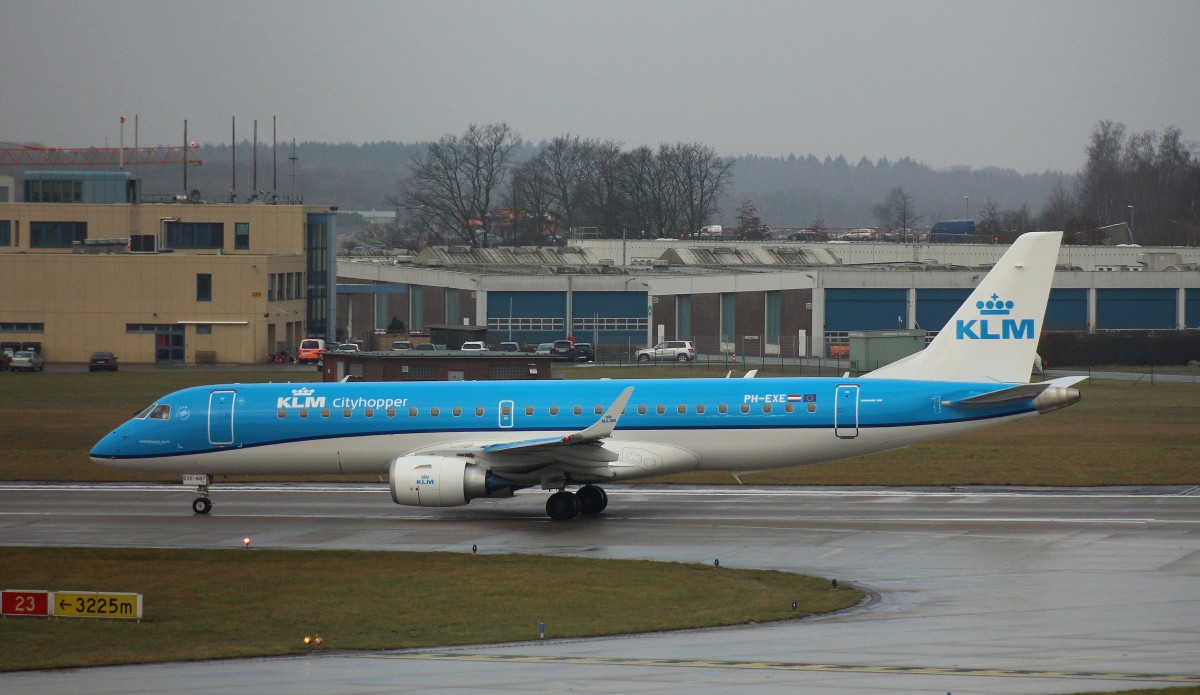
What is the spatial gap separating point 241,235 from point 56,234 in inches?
498

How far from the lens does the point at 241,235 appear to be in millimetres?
95875

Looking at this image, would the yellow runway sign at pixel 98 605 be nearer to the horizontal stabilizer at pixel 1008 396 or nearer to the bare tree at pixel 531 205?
the horizontal stabilizer at pixel 1008 396

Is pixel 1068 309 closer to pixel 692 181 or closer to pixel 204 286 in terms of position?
pixel 204 286

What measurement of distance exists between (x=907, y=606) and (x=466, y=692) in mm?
8480

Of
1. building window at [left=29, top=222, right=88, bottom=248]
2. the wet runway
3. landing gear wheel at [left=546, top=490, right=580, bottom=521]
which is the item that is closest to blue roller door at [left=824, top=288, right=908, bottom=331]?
building window at [left=29, top=222, right=88, bottom=248]

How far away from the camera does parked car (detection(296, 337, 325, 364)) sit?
285ft

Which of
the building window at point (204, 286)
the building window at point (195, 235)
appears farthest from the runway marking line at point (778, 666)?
the building window at point (195, 235)

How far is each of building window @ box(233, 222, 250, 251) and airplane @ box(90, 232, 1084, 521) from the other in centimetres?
6440

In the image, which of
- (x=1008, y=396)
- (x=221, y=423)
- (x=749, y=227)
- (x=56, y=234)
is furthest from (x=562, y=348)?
(x=749, y=227)

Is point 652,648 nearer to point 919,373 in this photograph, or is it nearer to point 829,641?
point 829,641

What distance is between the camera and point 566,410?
106ft

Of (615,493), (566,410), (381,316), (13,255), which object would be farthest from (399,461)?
(381,316)

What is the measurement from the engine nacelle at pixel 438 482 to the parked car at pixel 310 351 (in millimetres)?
57181

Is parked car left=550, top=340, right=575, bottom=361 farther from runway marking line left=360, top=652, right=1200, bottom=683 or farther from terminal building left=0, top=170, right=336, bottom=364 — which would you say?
runway marking line left=360, top=652, right=1200, bottom=683
